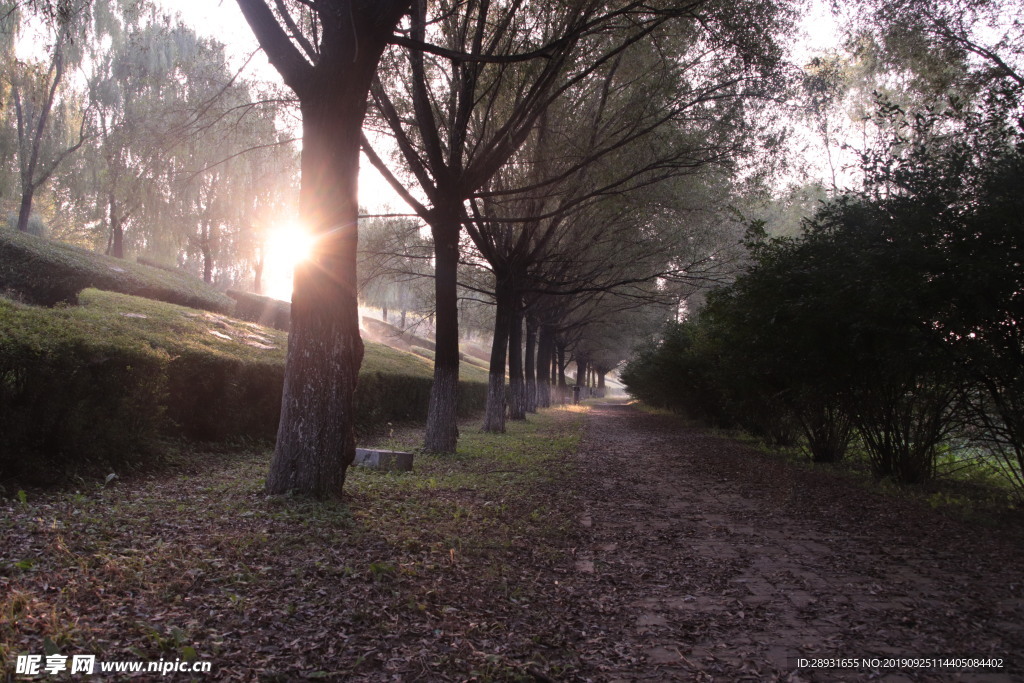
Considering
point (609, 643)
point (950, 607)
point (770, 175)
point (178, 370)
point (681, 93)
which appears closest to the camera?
point (609, 643)

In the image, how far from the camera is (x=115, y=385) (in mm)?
6301

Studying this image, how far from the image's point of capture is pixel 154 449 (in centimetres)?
692

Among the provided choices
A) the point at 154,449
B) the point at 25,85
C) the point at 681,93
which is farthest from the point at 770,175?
the point at 25,85

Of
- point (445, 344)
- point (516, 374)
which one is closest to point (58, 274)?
point (445, 344)

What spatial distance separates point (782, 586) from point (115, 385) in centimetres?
656

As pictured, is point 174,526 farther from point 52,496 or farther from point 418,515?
point 418,515

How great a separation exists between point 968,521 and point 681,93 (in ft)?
25.3

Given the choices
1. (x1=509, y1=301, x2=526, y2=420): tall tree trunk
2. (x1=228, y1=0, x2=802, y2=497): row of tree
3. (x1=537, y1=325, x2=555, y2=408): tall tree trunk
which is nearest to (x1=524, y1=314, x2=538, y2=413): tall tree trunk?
(x1=537, y1=325, x2=555, y2=408): tall tree trunk

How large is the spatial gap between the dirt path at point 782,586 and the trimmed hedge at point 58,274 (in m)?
10.7

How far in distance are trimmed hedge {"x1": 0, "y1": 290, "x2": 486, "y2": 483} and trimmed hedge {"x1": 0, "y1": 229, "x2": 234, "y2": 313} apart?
249 centimetres

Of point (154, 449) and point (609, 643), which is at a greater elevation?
point (154, 449)

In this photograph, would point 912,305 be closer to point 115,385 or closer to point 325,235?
point 325,235

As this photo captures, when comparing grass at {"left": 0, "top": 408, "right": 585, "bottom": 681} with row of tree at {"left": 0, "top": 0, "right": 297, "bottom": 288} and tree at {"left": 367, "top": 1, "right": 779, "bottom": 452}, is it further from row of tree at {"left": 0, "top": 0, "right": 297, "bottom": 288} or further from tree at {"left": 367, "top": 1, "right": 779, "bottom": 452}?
row of tree at {"left": 0, "top": 0, "right": 297, "bottom": 288}

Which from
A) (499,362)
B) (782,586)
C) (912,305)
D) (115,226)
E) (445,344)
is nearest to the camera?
(782,586)
